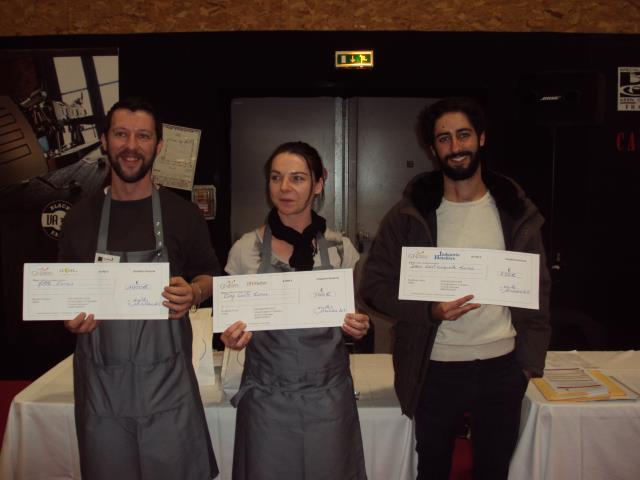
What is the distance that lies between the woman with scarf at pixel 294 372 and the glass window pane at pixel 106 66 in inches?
119

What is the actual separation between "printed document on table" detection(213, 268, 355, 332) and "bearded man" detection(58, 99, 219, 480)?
152mm

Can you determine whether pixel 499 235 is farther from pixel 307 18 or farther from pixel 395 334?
pixel 307 18

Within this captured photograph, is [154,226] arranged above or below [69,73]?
below

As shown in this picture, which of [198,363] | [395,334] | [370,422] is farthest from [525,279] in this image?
[198,363]

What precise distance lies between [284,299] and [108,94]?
10.8 feet

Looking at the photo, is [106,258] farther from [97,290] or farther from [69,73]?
[69,73]

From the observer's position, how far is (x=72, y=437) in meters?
1.88

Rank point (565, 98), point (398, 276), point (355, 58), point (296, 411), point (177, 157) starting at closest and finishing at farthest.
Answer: point (296, 411), point (398, 276), point (565, 98), point (355, 58), point (177, 157)

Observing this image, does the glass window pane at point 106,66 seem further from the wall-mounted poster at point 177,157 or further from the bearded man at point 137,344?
the bearded man at point 137,344

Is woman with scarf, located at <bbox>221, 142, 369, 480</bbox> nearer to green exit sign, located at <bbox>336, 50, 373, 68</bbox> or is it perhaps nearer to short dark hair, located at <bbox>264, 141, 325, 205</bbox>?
short dark hair, located at <bbox>264, 141, 325, 205</bbox>

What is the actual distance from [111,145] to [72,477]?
4.47 feet

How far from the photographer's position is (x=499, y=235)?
66.4 inches

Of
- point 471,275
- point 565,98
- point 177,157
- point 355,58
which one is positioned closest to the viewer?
point 471,275

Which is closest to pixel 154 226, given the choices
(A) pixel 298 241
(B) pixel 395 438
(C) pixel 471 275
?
(A) pixel 298 241
